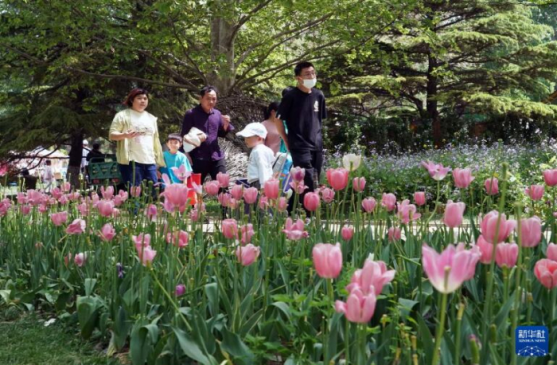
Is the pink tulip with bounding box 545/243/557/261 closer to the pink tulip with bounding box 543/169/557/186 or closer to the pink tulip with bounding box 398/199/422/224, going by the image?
the pink tulip with bounding box 543/169/557/186

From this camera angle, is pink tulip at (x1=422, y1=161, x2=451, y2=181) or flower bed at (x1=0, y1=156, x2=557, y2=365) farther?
pink tulip at (x1=422, y1=161, x2=451, y2=181)

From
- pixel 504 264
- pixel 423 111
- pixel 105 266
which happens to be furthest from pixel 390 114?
pixel 504 264

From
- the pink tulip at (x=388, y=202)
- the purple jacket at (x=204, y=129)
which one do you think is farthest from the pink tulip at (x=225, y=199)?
the purple jacket at (x=204, y=129)

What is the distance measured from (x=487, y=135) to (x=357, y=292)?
1791 centimetres

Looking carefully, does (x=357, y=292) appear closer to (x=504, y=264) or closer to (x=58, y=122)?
(x=504, y=264)

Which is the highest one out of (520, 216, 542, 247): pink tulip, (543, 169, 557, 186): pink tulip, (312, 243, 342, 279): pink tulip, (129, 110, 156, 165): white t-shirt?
(129, 110, 156, 165): white t-shirt

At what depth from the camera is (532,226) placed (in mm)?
2027

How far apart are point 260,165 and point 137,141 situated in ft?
5.31

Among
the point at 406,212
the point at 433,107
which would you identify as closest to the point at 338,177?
the point at 406,212

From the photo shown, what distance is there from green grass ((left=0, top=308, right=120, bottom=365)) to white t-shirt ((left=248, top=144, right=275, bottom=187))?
9.24ft

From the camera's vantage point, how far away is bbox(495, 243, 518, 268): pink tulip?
1.92 m

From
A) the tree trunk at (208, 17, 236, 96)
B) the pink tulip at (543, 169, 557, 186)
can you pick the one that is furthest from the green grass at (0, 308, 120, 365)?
the tree trunk at (208, 17, 236, 96)

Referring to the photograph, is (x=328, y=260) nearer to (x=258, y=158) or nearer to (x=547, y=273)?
(x=547, y=273)

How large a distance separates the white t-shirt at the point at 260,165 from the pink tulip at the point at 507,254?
4.24 m
